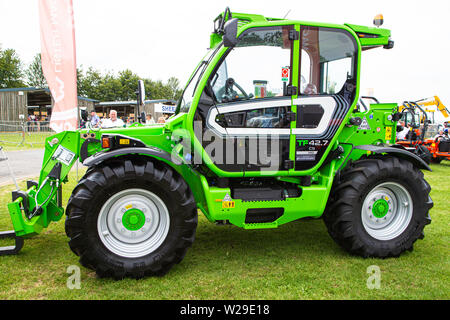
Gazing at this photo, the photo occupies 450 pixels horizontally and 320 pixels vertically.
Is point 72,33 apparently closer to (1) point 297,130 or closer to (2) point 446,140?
(1) point 297,130

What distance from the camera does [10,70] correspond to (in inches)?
2025

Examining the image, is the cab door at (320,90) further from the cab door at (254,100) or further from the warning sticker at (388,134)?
the warning sticker at (388,134)

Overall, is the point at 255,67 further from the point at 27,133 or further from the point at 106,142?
the point at 27,133

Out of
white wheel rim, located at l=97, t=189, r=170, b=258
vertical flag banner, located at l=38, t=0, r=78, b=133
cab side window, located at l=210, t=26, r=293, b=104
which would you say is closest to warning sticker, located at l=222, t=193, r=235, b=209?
white wheel rim, located at l=97, t=189, r=170, b=258

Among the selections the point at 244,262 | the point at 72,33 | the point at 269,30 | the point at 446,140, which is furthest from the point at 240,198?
the point at 446,140

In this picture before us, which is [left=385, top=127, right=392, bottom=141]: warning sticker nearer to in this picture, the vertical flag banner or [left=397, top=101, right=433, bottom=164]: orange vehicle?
[left=397, top=101, right=433, bottom=164]: orange vehicle

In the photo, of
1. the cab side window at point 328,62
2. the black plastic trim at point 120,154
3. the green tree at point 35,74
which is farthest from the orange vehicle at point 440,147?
the green tree at point 35,74

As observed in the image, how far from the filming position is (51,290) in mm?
3219

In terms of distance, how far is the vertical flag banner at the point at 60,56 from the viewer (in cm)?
696

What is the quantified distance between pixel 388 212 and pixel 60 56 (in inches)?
274

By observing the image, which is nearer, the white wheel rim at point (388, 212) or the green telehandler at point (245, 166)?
the green telehandler at point (245, 166)

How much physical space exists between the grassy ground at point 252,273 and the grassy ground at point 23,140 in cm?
1526
